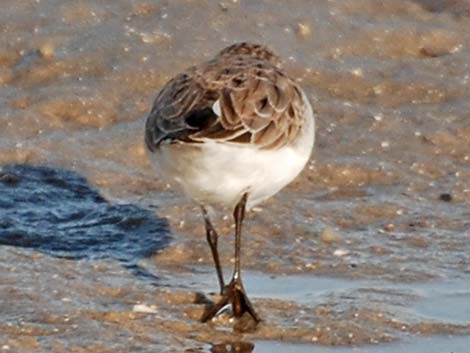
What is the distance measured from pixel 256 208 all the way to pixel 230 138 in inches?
78.1

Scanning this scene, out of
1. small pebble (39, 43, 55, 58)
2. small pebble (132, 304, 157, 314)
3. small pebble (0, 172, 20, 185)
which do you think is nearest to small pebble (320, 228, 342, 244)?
small pebble (132, 304, 157, 314)

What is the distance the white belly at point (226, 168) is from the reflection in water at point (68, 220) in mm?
1062

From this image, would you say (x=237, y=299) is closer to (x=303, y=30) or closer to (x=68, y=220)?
(x=68, y=220)

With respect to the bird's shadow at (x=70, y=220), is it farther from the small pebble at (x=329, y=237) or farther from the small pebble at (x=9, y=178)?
the small pebble at (x=329, y=237)

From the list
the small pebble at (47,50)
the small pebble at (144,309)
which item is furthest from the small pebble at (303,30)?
the small pebble at (144,309)

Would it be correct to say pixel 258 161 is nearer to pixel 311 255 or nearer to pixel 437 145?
pixel 311 255

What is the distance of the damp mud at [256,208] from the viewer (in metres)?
6.50

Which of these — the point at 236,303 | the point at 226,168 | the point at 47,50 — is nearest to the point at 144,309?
the point at 236,303

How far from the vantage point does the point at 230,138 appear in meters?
6.15

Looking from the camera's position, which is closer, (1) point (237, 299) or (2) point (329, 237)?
(1) point (237, 299)

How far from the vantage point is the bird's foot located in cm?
657

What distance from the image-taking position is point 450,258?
7465 mm

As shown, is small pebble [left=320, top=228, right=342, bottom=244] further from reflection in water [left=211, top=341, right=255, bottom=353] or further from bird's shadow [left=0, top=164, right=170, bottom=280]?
reflection in water [left=211, top=341, right=255, bottom=353]

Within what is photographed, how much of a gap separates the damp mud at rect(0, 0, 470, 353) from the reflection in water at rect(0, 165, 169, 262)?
0.01 meters
